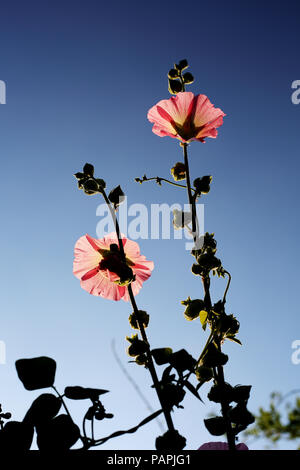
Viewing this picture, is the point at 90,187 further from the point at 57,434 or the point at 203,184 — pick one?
the point at 57,434

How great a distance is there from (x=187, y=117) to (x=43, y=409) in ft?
2.69

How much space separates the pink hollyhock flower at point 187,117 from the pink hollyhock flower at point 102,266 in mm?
353

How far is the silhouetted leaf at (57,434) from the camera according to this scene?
58 centimetres

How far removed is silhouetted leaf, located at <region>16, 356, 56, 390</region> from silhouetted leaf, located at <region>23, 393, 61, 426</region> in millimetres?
50

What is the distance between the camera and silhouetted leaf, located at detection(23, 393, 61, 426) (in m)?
0.61

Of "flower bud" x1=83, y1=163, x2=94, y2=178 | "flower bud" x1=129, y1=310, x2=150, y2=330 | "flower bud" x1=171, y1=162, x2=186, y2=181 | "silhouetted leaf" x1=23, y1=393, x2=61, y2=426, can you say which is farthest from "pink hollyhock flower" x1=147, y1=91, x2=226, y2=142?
"silhouetted leaf" x1=23, y1=393, x2=61, y2=426

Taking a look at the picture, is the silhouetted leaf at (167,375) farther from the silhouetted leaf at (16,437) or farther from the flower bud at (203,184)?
the flower bud at (203,184)

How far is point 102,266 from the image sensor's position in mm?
929

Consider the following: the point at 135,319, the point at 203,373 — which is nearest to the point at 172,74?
the point at 135,319

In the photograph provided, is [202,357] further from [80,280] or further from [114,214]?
[80,280]

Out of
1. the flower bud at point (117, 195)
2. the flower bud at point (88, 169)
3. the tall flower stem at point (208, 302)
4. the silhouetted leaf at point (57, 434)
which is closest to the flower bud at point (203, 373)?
the tall flower stem at point (208, 302)

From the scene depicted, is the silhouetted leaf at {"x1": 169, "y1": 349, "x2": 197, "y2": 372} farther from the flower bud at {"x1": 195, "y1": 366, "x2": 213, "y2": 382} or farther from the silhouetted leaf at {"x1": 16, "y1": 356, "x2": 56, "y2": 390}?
the silhouetted leaf at {"x1": 16, "y1": 356, "x2": 56, "y2": 390}
